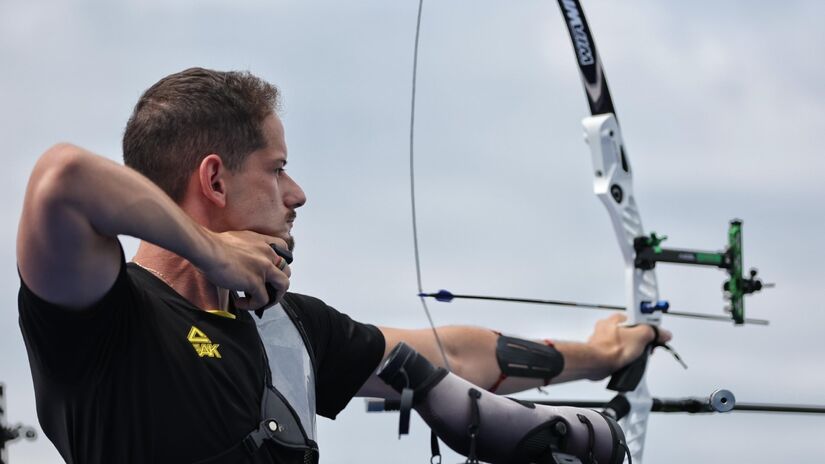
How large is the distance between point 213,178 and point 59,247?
2.40 feet

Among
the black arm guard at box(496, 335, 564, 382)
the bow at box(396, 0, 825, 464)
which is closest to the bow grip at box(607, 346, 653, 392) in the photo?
the bow at box(396, 0, 825, 464)

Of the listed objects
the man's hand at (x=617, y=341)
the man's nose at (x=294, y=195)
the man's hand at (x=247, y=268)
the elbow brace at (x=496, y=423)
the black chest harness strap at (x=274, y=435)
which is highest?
the man's nose at (x=294, y=195)

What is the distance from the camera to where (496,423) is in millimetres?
2207

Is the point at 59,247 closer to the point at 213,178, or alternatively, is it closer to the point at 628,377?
the point at 213,178

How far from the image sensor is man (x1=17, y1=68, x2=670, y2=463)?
2.17m

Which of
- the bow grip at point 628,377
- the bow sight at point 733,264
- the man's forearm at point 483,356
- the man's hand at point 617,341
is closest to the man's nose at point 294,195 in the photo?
the man's forearm at point 483,356

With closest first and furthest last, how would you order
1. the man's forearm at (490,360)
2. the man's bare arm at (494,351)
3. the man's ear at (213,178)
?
the man's ear at (213,178) → the man's bare arm at (494,351) → the man's forearm at (490,360)

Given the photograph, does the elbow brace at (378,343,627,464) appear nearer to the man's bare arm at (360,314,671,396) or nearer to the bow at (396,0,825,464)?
the man's bare arm at (360,314,671,396)

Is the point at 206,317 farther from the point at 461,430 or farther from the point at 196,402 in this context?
the point at 461,430

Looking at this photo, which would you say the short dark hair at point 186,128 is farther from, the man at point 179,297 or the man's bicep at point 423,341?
the man's bicep at point 423,341

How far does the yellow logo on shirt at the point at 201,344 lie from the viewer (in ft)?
8.74

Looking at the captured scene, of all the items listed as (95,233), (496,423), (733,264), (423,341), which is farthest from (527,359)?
(95,233)

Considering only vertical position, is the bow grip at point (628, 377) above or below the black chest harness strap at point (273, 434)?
below

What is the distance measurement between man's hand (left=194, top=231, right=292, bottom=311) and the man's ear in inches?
16.5
